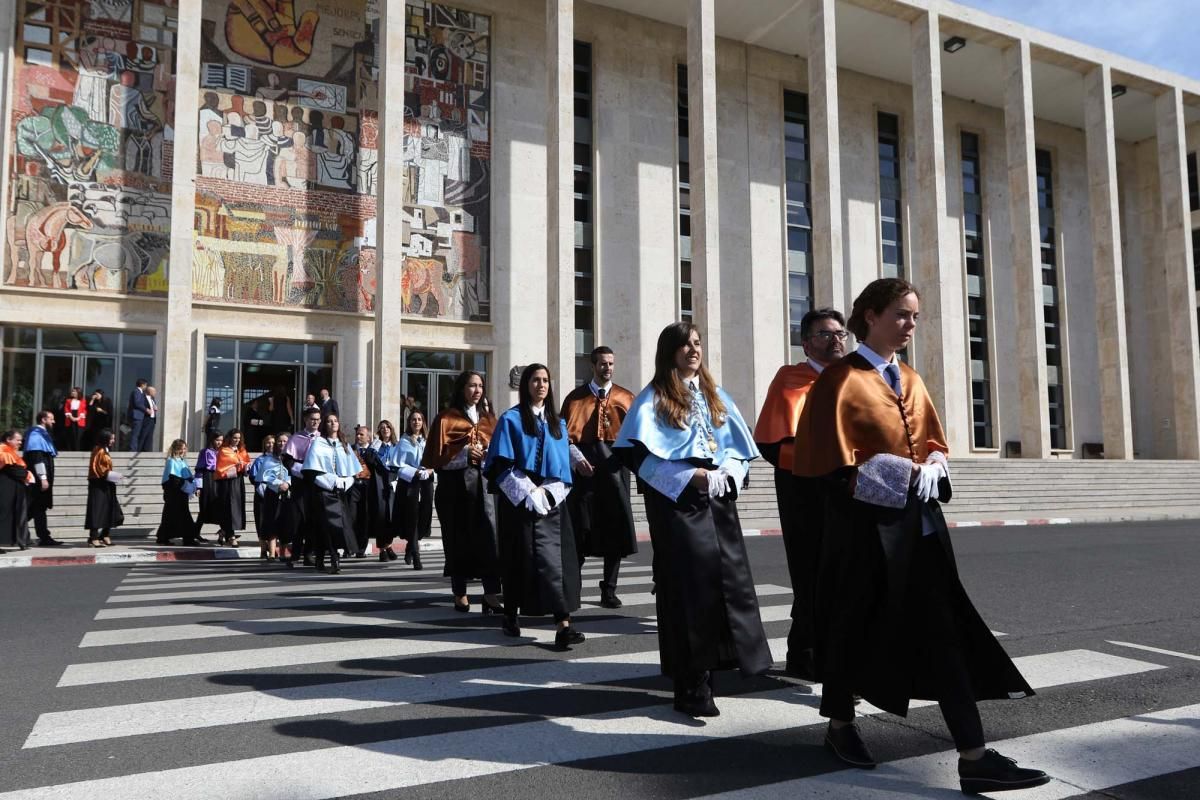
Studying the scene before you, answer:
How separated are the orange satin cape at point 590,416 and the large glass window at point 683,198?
2062 cm

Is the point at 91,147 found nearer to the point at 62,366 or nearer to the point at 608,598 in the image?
the point at 62,366

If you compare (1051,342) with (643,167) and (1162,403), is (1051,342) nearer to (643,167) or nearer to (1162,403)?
(1162,403)

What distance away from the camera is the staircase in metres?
16.2

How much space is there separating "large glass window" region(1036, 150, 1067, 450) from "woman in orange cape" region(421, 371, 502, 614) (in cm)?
3388

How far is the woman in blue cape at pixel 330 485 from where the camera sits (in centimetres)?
1022

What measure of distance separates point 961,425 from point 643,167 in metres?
14.7

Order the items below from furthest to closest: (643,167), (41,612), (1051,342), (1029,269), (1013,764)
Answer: (1051,342) → (1029,269) → (643,167) → (41,612) → (1013,764)

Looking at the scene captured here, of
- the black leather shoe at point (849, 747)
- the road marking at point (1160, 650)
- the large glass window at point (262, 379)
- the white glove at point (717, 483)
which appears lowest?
the road marking at point (1160, 650)

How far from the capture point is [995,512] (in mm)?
21812

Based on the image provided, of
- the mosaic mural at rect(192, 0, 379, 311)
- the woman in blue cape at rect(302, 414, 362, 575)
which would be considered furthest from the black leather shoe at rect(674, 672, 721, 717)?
the mosaic mural at rect(192, 0, 379, 311)

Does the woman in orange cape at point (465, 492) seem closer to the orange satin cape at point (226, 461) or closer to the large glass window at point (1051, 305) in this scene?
the orange satin cape at point (226, 461)

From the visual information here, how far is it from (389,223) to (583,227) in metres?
7.10

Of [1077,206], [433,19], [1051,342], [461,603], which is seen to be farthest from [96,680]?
[1077,206]

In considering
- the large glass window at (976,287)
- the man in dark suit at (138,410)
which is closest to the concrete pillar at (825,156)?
the large glass window at (976,287)
